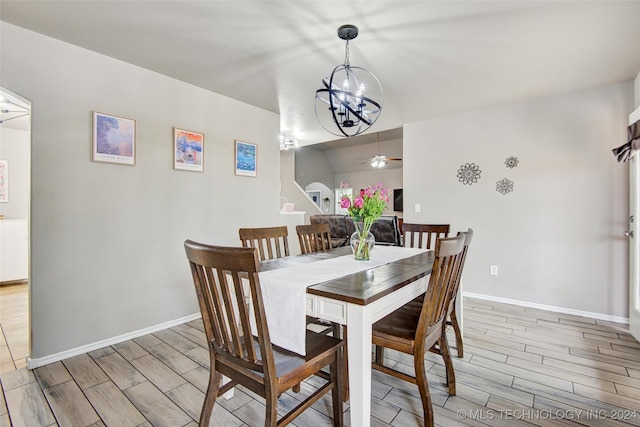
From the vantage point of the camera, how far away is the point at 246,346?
3.82 ft

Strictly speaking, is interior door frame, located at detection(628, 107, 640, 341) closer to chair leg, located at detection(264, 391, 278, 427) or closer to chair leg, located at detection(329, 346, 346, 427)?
chair leg, located at detection(329, 346, 346, 427)

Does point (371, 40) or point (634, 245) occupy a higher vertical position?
point (371, 40)

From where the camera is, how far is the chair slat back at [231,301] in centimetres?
103

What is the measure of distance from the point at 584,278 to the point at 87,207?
4.79 metres

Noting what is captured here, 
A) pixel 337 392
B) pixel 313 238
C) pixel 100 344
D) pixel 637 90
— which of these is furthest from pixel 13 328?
pixel 637 90

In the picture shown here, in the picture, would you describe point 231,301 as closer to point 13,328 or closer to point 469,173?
point 13,328

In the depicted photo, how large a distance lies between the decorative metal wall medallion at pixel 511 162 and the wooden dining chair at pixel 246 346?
3254 mm

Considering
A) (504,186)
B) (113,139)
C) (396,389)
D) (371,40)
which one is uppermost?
(371,40)

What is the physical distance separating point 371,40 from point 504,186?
250 centimetres

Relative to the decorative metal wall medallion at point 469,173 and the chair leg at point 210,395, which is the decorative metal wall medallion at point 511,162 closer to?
the decorative metal wall medallion at point 469,173

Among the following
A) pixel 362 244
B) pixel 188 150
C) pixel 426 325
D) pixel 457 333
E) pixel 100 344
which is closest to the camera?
pixel 426 325

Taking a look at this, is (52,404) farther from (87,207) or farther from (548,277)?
(548,277)

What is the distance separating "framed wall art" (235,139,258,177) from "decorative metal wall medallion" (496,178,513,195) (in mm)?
3004

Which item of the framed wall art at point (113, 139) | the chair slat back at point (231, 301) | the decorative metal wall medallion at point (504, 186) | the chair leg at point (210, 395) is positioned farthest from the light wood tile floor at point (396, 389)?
the decorative metal wall medallion at point (504, 186)
